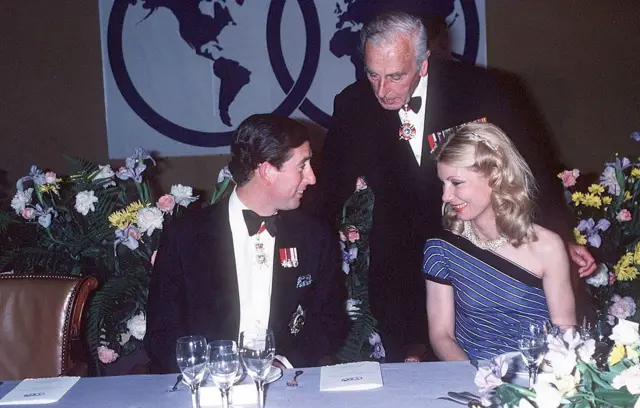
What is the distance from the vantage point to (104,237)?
316 centimetres

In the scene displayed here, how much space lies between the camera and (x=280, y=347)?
2.44 metres

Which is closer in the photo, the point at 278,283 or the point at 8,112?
the point at 278,283

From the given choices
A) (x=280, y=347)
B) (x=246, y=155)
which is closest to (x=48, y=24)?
(x=246, y=155)

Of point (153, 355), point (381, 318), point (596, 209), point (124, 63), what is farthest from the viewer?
point (124, 63)

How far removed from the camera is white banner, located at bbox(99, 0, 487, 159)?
4.71m

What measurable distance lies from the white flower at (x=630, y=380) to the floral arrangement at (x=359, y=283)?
2.15 m

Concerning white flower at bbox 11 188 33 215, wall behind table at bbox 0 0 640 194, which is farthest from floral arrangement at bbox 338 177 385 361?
wall behind table at bbox 0 0 640 194

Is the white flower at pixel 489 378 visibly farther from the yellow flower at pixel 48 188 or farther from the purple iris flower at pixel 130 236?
the yellow flower at pixel 48 188

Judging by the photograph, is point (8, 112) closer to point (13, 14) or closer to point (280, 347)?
point (13, 14)

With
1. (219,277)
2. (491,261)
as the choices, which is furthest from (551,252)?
(219,277)

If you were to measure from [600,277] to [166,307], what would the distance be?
195 centimetres

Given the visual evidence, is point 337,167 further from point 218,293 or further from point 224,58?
point 224,58

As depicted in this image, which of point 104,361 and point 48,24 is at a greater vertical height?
point 48,24

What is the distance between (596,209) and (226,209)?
1.86 meters
